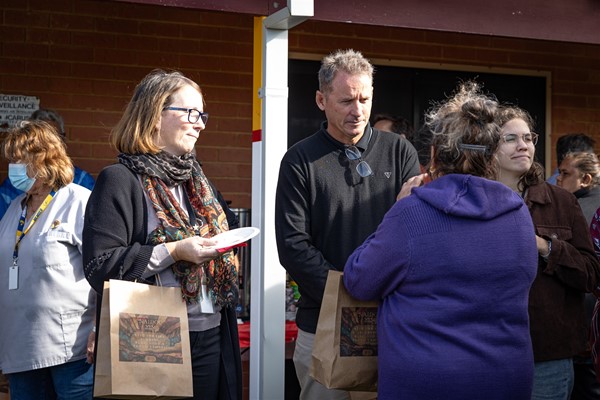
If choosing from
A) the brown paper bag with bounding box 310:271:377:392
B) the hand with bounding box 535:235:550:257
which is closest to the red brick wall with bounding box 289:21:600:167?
the hand with bounding box 535:235:550:257

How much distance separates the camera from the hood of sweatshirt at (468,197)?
2.92 metres

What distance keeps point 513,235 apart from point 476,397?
539 millimetres

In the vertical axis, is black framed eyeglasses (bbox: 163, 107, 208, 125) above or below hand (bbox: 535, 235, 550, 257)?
above

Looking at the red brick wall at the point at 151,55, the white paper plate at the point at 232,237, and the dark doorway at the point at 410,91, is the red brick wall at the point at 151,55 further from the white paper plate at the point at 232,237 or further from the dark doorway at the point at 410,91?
the white paper plate at the point at 232,237

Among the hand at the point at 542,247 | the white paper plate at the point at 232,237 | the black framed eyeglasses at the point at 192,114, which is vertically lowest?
the hand at the point at 542,247

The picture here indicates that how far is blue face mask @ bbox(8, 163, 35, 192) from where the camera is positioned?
14.4ft

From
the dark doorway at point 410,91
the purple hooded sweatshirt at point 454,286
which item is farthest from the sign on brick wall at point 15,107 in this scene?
the purple hooded sweatshirt at point 454,286

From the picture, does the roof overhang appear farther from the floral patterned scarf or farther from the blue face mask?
the floral patterned scarf

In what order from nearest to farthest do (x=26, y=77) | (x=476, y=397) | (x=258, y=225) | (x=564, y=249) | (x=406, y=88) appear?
1. (x=476, y=397)
2. (x=564, y=249)
3. (x=258, y=225)
4. (x=26, y=77)
5. (x=406, y=88)

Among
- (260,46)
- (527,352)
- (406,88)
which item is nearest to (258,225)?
(260,46)

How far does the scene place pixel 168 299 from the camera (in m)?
3.13

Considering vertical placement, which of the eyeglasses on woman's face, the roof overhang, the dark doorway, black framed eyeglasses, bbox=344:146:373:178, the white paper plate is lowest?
the white paper plate

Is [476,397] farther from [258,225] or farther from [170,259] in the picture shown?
[258,225]

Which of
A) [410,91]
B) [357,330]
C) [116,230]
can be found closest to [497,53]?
[410,91]
